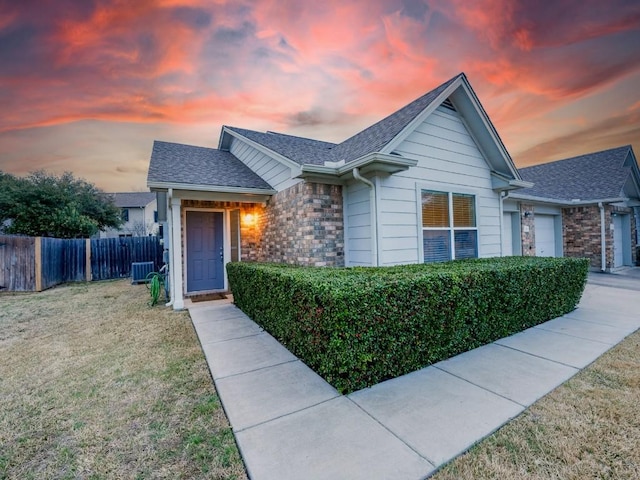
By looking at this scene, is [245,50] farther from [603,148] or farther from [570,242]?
[603,148]

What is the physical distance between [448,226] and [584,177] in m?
12.8

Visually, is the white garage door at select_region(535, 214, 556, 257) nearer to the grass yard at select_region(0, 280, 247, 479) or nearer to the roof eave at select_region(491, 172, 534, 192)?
the roof eave at select_region(491, 172, 534, 192)

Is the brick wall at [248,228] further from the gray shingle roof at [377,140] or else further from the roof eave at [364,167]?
the roof eave at [364,167]

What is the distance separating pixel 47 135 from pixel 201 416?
13.8 meters

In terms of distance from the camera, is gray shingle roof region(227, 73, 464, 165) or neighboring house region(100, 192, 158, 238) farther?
neighboring house region(100, 192, 158, 238)

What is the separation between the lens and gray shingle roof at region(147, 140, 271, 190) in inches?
275

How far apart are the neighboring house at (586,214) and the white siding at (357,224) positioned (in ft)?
24.3

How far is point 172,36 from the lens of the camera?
670 cm

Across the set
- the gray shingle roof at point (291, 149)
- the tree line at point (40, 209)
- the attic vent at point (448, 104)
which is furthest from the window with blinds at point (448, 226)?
the tree line at point (40, 209)

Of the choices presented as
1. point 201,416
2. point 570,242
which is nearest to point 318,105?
point 201,416

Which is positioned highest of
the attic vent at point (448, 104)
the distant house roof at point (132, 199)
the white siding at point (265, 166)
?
the distant house roof at point (132, 199)

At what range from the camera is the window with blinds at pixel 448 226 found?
619 cm

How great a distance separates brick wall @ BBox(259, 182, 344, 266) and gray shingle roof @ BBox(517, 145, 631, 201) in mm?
8828

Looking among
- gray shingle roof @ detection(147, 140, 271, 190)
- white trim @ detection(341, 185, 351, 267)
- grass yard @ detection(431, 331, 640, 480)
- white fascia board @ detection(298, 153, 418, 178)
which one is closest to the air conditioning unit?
gray shingle roof @ detection(147, 140, 271, 190)
